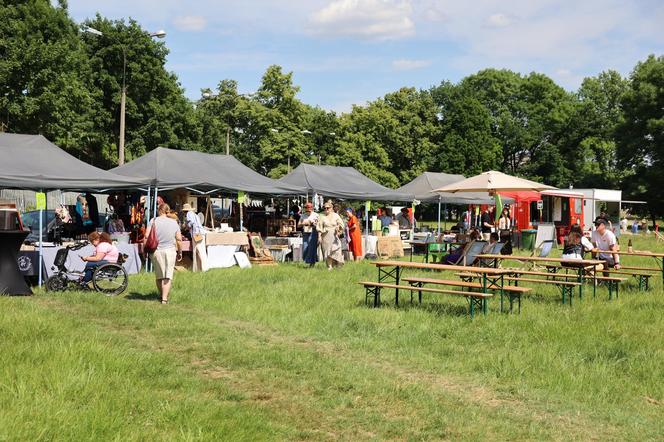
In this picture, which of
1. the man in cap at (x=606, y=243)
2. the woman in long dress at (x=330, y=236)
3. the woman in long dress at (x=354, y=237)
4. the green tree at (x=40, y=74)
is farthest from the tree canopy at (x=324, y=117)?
the man in cap at (x=606, y=243)

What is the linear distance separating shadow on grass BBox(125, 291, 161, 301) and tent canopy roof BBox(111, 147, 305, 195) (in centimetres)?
433

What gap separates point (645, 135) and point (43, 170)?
44.3 meters

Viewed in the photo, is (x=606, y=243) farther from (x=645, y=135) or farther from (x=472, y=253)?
(x=645, y=135)

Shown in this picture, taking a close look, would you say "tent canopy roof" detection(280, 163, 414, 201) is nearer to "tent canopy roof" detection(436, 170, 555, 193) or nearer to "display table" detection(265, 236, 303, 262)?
"display table" detection(265, 236, 303, 262)

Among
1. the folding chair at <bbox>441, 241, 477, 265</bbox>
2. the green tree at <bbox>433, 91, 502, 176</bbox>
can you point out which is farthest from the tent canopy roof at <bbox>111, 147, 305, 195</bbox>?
→ the green tree at <bbox>433, 91, 502, 176</bbox>

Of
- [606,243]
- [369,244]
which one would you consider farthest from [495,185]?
[606,243]

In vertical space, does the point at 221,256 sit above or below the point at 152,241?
below

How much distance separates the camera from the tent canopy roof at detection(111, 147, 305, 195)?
56.9ft

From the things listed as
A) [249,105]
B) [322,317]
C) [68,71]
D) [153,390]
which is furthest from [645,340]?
[249,105]

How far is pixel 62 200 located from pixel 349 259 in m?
22.4

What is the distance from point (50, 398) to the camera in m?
5.08

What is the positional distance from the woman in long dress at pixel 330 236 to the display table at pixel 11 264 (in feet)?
21.4

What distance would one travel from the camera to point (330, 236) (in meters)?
15.6

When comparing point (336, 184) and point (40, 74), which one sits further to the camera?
point (40, 74)
